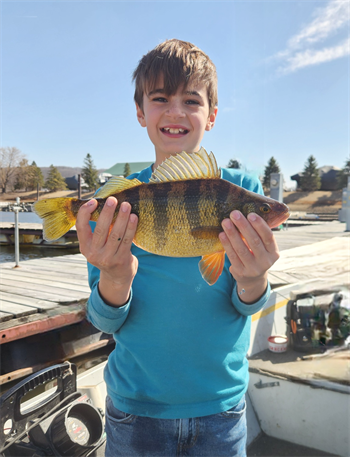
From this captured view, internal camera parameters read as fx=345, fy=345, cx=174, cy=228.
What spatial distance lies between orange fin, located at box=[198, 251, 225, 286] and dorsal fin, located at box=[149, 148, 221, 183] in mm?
425

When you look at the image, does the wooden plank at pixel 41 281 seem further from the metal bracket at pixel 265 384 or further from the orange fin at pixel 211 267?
the orange fin at pixel 211 267

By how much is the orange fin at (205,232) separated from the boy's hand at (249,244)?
5 cm

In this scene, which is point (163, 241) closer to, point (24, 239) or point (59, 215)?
point (59, 215)

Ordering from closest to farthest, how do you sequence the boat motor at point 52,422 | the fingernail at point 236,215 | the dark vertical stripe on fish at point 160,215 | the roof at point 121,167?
the fingernail at point 236,215
the dark vertical stripe on fish at point 160,215
the boat motor at point 52,422
the roof at point 121,167

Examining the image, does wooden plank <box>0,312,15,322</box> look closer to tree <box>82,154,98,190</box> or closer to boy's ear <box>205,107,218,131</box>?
boy's ear <box>205,107,218,131</box>

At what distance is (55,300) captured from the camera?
579cm

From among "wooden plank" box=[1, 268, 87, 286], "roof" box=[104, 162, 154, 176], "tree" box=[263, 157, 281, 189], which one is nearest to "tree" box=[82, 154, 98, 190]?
"roof" box=[104, 162, 154, 176]

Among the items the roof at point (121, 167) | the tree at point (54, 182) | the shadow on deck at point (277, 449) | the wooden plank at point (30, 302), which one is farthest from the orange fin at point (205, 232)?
the roof at point (121, 167)

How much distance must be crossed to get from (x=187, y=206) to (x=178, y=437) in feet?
4.08

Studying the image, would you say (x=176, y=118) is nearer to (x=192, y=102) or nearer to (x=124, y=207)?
(x=192, y=102)

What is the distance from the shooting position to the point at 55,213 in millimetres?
1883

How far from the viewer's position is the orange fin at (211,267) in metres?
1.80

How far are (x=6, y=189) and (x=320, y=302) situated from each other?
4997 cm

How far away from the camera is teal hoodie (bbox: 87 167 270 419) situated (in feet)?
6.22
